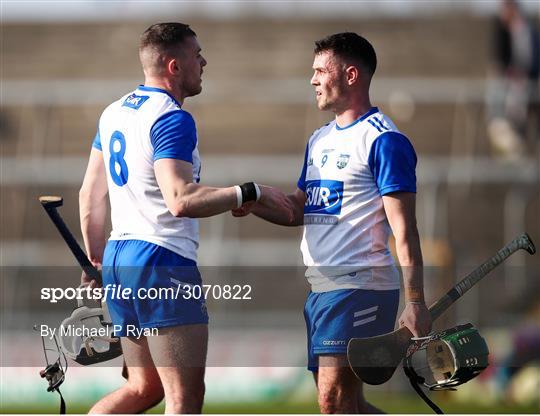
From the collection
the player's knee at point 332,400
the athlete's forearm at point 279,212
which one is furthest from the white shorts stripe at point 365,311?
the athlete's forearm at point 279,212

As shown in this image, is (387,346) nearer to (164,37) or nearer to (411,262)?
(411,262)

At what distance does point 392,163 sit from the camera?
5.97 metres

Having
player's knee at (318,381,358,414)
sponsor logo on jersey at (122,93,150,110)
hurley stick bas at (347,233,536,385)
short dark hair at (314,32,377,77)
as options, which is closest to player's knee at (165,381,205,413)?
player's knee at (318,381,358,414)

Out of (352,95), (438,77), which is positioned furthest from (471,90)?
(352,95)

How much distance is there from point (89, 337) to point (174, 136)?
135cm

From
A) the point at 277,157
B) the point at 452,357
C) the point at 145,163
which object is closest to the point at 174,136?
the point at 145,163

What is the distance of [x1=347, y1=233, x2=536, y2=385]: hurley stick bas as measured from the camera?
6094 mm

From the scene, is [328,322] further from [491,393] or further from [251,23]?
[251,23]

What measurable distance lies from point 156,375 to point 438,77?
12609mm

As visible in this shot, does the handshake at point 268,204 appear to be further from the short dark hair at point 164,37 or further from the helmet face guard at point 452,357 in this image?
the helmet face guard at point 452,357

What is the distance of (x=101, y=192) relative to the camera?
21.4ft

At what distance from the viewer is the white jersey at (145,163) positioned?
5.96 metres

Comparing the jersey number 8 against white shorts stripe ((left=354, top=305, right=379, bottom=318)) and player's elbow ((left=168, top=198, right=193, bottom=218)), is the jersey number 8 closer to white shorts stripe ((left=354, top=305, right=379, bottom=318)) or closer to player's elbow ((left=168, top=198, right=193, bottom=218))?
player's elbow ((left=168, top=198, right=193, bottom=218))

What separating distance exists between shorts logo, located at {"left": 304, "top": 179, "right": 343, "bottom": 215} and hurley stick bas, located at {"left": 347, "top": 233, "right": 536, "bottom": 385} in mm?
678
